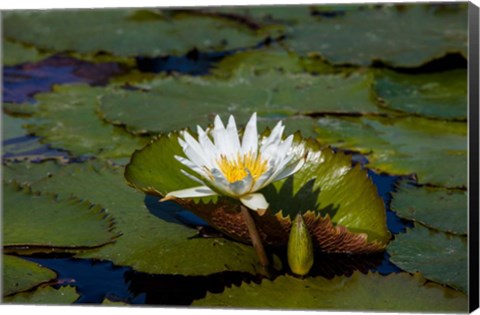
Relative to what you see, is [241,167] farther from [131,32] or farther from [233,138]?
[131,32]

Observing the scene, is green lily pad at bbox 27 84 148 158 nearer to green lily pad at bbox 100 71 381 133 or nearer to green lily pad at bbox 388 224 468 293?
green lily pad at bbox 100 71 381 133

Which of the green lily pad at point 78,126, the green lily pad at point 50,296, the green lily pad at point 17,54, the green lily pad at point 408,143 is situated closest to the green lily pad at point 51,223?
the green lily pad at point 50,296

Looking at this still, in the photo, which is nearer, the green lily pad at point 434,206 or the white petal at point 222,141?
the white petal at point 222,141

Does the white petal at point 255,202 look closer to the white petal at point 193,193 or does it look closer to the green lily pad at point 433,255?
the white petal at point 193,193

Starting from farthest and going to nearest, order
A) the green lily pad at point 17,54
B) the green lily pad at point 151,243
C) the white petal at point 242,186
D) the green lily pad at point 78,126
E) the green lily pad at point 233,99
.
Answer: the green lily pad at point 17,54 < the green lily pad at point 233,99 < the green lily pad at point 78,126 < the green lily pad at point 151,243 < the white petal at point 242,186

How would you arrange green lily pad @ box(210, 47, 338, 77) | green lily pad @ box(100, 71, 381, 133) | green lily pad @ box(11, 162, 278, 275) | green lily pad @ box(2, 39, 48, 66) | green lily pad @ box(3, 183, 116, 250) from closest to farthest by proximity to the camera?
green lily pad @ box(11, 162, 278, 275) → green lily pad @ box(3, 183, 116, 250) → green lily pad @ box(100, 71, 381, 133) → green lily pad @ box(210, 47, 338, 77) → green lily pad @ box(2, 39, 48, 66)

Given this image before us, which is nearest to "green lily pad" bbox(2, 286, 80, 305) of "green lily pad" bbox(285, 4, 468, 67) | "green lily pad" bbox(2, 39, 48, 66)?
"green lily pad" bbox(285, 4, 468, 67)
